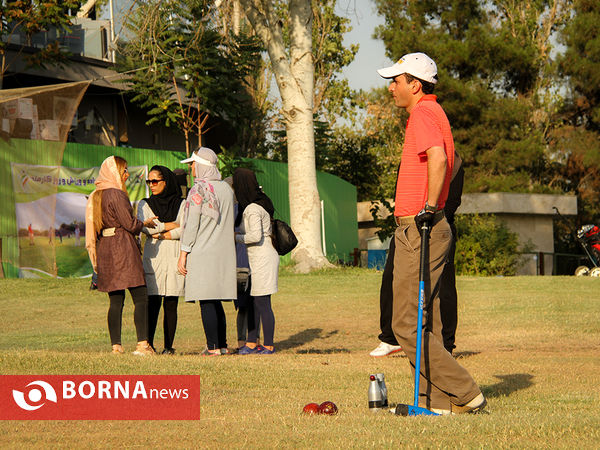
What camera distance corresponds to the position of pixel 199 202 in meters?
8.91

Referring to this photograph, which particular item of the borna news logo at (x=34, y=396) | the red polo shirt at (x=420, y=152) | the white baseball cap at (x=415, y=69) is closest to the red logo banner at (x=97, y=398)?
the borna news logo at (x=34, y=396)

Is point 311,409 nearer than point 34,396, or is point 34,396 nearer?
point 311,409

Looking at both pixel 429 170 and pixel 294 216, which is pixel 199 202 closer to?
pixel 429 170

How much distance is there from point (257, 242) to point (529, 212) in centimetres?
2459

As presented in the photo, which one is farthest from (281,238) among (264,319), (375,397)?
(375,397)

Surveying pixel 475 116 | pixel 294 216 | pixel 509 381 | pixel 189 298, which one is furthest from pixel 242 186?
pixel 475 116

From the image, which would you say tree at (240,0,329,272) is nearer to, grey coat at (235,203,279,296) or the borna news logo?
grey coat at (235,203,279,296)

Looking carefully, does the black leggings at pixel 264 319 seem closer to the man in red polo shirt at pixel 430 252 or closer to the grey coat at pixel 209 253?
Result: the grey coat at pixel 209 253

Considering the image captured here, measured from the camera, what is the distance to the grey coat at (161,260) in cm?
920

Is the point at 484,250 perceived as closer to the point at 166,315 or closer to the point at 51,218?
the point at 51,218

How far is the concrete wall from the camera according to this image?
31672 mm

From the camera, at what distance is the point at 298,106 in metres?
20.9

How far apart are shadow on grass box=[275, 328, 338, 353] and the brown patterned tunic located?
269 cm

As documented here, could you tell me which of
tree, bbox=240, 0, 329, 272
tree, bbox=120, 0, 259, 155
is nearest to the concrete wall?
tree, bbox=120, 0, 259, 155
